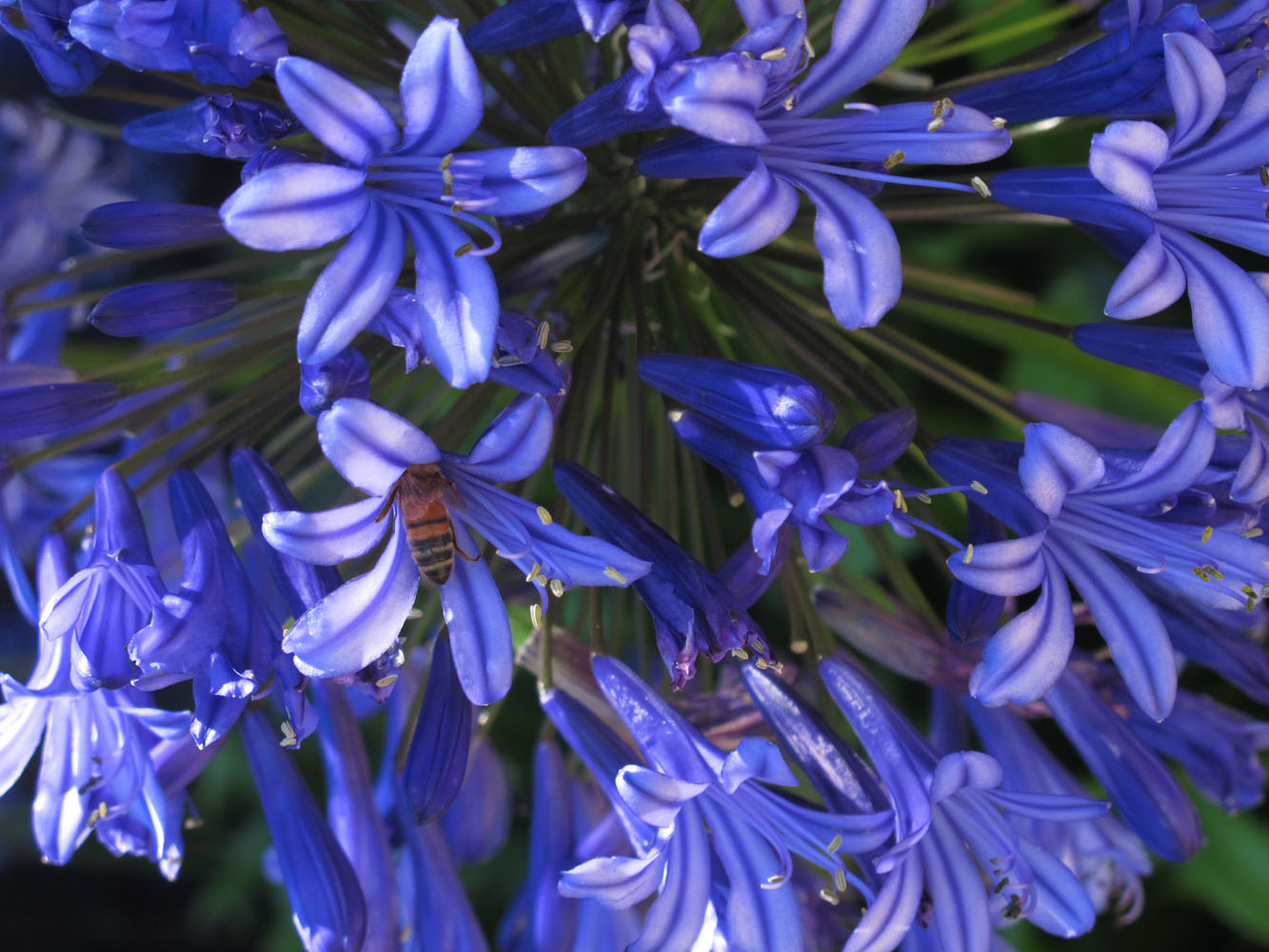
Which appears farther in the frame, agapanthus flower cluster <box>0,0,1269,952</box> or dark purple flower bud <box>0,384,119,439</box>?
dark purple flower bud <box>0,384,119,439</box>

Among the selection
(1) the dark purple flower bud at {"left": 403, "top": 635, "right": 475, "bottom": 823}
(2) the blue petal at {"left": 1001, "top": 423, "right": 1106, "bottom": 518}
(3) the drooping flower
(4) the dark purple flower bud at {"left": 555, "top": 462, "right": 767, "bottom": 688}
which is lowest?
(3) the drooping flower

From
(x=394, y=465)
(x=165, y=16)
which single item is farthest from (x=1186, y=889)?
(x=165, y=16)

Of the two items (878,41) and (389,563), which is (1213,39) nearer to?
(878,41)

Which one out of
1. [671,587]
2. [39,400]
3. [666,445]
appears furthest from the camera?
[666,445]

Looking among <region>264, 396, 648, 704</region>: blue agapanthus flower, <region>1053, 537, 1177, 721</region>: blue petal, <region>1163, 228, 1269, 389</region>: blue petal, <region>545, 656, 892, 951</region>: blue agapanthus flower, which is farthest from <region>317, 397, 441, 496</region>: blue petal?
<region>1163, 228, 1269, 389</region>: blue petal

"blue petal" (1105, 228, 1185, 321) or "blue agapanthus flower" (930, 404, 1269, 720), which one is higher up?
"blue petal" (1105, 228, 1185, 321)

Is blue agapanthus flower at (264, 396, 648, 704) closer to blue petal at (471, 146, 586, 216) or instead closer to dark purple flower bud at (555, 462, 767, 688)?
dark purple flower bud at (555, 462, 767, 688)

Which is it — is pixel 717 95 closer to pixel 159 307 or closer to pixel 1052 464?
pixel 1052 464

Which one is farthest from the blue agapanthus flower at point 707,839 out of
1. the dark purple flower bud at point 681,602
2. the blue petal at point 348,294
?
the blue petal at point 348,294
